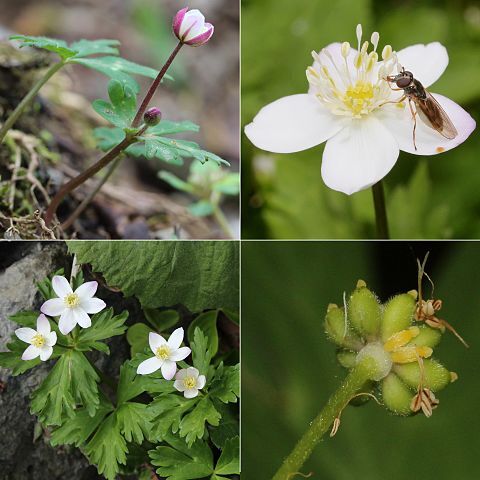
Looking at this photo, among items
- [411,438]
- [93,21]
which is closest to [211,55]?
[93,21]

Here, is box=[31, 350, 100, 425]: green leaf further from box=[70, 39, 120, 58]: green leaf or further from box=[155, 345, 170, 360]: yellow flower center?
box=[70, 39, 120, 58]: green leaf

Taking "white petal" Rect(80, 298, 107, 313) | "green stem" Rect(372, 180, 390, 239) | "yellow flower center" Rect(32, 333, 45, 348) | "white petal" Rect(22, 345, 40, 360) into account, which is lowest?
"white petal" Rect(22, 345, 40, 360)

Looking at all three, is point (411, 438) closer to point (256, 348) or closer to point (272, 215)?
point (256, 348)

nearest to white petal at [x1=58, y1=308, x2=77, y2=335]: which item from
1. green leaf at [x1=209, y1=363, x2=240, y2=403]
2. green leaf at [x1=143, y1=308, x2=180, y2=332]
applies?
green leaf at [x1=143, y1=308, x2=180, y2=332]

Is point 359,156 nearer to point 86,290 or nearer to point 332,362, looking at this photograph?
point 332,362

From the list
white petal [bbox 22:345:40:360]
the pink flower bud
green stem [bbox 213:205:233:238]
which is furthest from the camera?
green stem [bbox 213:205:233:238]

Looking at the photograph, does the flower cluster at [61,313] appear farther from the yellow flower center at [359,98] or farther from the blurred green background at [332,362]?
the yellow flower center at [359,98]

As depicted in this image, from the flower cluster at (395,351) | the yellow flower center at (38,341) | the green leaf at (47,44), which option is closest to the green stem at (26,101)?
the green leaf at (47,44)
